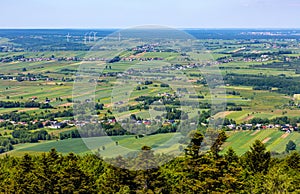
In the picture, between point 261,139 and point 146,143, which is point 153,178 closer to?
point 146,143

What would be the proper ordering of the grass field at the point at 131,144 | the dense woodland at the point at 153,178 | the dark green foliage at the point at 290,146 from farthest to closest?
the dark green foliage at the point at 290,146 < the dense woodland at the point at 153,178 < the grass field at the point at 131,144

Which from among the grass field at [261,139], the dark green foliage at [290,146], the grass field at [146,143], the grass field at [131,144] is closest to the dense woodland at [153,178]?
the grass field at [131,144]

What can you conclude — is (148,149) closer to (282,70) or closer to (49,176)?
(49,176)

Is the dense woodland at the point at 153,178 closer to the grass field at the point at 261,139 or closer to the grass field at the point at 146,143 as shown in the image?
the grass field at the point at 146,143

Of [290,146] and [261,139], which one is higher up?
[290,146]

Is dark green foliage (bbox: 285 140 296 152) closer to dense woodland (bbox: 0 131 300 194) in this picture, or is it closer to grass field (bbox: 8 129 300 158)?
grass field (bbox: 8 129 300 158)

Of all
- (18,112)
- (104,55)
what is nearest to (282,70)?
(18,112)

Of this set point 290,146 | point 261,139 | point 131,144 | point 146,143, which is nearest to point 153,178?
point 146,143

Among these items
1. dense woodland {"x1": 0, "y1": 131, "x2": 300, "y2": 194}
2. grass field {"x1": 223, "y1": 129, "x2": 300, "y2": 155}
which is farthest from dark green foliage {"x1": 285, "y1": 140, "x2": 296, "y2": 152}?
dense woodland {"x1": 0, "y1": 131, "x2": 300, "y2": 194}

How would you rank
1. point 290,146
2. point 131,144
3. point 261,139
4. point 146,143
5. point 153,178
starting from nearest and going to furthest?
1. point 131,144
2. point 153,178
3. point 146,143
4. point 290,146
5. point 261,139

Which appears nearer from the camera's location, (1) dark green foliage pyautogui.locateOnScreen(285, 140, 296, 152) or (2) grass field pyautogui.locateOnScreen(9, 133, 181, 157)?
(2) grass field pyautogui.locateOnScreen(9, 133, 181, 157)

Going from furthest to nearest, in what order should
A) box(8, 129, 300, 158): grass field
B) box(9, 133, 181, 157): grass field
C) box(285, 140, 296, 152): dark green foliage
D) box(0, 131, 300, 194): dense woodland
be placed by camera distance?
box(285, 140, 296, 152): dark green foliage < box(0, 131, 300, 194): dense woodland < box(8, 129, 300, 158): grass field < box(9, 133, 181, 157): grass field
